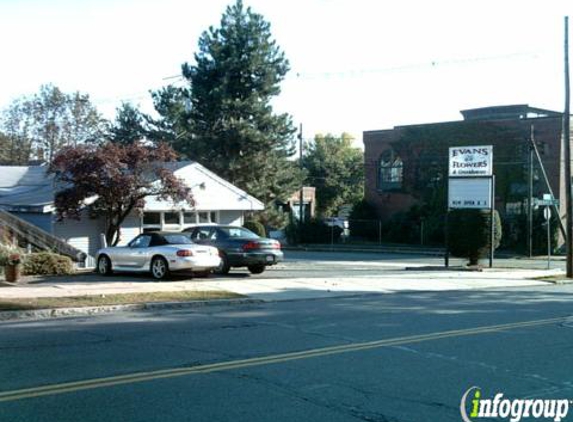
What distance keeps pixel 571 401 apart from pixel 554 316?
23.3 ft

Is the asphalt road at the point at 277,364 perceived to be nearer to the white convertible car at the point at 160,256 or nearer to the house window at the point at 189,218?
the white convertible car at the point at 160,256

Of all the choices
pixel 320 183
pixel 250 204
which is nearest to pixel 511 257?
pixel 250 204

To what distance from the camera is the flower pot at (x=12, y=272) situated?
58.1 ft

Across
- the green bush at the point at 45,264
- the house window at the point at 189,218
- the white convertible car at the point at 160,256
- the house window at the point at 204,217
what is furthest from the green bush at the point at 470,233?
the green bush at the point at 45,264

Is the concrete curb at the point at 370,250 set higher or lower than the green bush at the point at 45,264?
lower

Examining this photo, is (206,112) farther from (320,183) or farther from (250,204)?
(320,183)

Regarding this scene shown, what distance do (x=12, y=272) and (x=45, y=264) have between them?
8.25ft

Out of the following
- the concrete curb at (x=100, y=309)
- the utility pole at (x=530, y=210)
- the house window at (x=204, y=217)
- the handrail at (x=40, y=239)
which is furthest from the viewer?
the utility pole at (x=530, y=210)

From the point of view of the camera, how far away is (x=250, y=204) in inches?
1250

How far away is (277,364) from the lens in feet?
28.3

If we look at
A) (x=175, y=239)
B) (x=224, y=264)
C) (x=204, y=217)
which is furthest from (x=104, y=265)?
(x=204, y=217)

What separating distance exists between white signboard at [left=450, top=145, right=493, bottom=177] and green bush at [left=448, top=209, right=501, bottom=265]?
1.59 meters

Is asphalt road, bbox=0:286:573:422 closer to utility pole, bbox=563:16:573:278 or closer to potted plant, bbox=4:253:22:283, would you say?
potted plant, bbox=4:253:22:283

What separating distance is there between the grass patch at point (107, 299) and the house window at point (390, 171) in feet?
131
